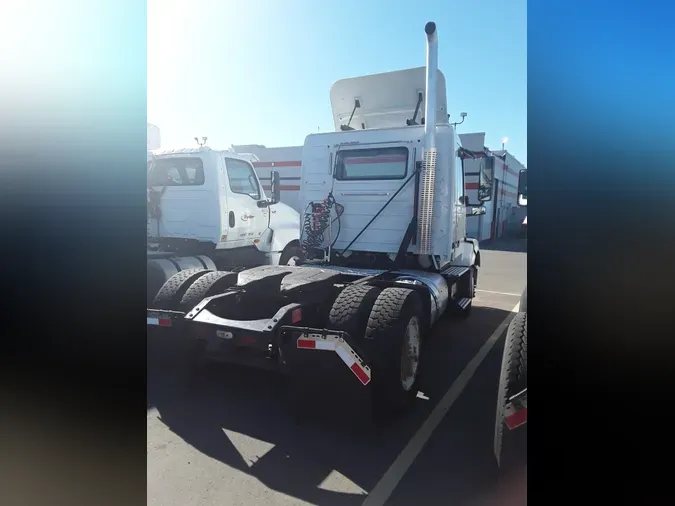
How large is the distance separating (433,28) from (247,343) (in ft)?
12.3

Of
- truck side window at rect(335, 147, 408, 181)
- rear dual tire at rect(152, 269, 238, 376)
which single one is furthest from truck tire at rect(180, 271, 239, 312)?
truck side window at rect(335, 147, 408, 181)

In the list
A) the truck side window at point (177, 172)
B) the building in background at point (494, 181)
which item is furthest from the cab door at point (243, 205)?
the building in background at point (494, 181)

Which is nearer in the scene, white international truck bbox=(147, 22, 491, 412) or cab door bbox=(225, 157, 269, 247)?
white international truck bbox=(147, 22, 491, 412)

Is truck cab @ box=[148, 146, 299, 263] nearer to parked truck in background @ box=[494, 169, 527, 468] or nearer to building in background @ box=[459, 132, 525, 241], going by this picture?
parked truck in background @ box=[494, 169, 527, 468]

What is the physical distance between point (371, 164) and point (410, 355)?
2568 mm

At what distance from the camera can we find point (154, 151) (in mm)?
6574

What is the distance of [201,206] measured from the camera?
20.2ft

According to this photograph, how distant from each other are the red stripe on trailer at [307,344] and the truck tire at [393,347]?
1.51 ft

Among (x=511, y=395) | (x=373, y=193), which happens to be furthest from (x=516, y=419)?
(x=373, y=193)

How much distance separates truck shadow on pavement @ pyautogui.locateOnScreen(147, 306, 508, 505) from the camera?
2.65m

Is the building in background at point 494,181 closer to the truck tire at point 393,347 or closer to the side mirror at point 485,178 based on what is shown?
the side mirror at point 485,178

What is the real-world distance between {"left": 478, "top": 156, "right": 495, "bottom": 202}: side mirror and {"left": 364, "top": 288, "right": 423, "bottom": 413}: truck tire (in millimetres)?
2761

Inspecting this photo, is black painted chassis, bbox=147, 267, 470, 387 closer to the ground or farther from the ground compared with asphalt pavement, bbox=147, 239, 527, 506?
farther from the ground

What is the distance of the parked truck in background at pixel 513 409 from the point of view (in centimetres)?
230
